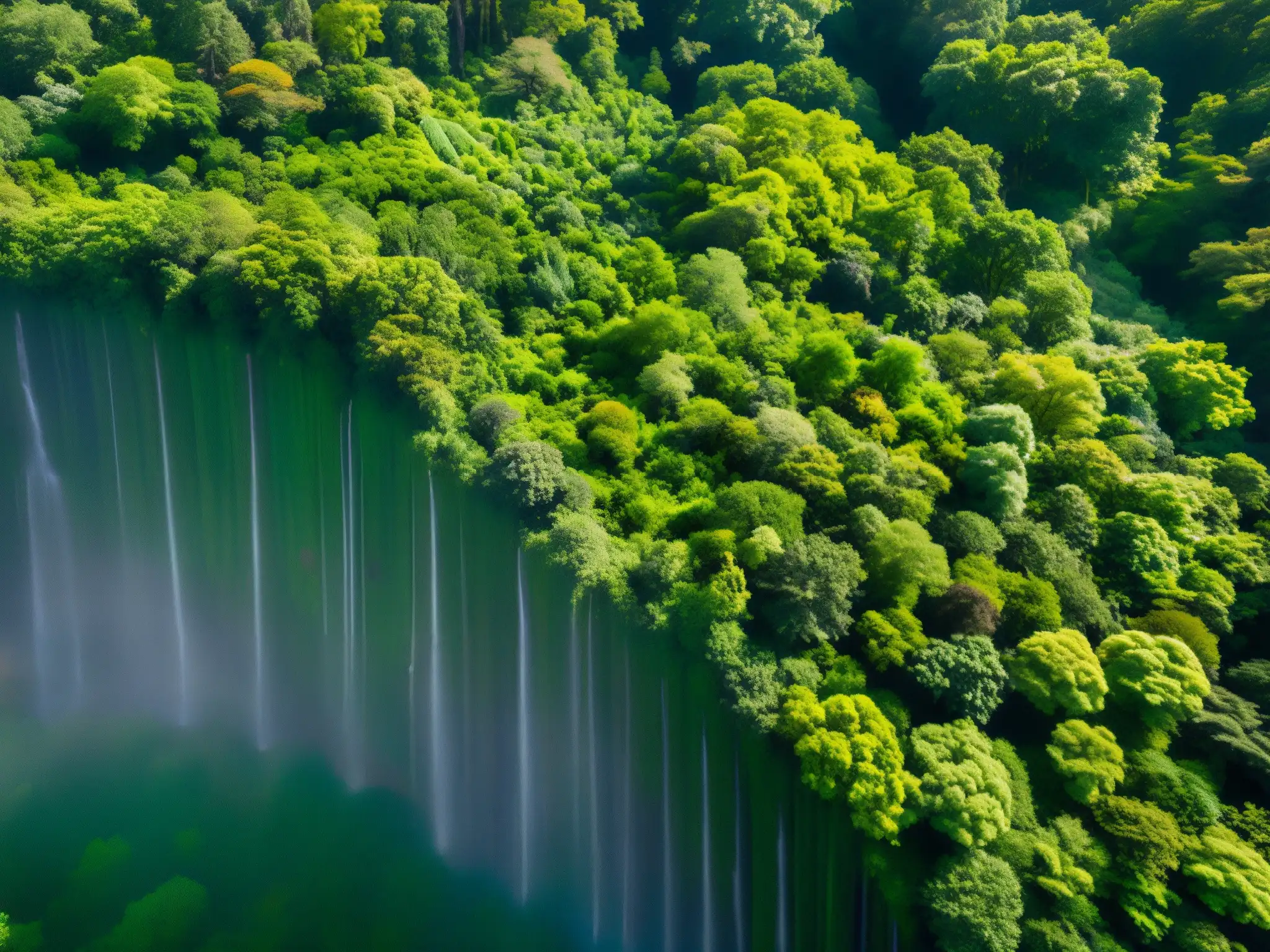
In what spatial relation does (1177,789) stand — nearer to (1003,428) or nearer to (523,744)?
(1003,428)

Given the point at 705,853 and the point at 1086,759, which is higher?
the point at 1086,759

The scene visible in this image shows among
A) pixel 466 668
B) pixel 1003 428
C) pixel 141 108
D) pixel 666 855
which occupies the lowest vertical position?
pixel 666 855

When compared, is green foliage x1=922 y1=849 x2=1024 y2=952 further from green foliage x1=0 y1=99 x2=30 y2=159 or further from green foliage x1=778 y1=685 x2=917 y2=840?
green foliage x1=0 y1=99 x2=30 y2=159

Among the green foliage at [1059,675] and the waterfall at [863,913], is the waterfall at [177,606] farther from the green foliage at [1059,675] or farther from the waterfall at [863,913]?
the green foliage at [1059,675]

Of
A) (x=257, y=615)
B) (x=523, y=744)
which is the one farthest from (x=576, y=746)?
(x=257, y=615)

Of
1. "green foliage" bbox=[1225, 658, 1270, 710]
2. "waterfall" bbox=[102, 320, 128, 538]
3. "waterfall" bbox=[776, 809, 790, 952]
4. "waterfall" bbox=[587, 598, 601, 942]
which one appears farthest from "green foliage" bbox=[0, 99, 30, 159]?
"green foliage" bbox=[1225, 658, 1270, 710]

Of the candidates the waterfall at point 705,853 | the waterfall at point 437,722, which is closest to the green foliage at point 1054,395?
the waterfall at point 705,853

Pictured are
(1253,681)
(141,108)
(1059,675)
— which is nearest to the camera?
(1059,675)
